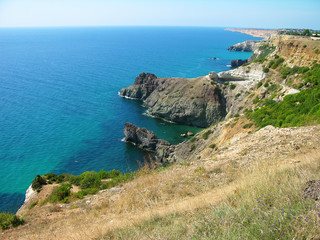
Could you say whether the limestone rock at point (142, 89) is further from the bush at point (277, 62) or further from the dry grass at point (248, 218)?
the dry grass at point (248, 218)

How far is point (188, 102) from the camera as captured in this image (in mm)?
58000

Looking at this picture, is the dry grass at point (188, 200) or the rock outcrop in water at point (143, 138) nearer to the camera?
the dry grass at point (188, 200)

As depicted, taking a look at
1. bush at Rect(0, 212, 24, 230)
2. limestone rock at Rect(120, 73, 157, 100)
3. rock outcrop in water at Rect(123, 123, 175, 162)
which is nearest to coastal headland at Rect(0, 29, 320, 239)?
bush at Rect(0, 212, 24, 230)

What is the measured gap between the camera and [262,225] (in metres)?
4.20

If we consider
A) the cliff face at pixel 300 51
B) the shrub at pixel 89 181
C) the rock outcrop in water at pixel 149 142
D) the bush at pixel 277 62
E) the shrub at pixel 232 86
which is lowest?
the rock outcrop in water at pixel 149 142

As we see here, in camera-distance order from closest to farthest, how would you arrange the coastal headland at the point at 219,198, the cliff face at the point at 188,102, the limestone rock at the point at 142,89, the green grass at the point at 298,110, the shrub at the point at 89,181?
the coastal headland at the point at 219,198 → the green grass at the point at 298,110 → the shrub at the point at 89,181 → the cliff face at the point at 188,102 → the limestone rock at the point at 142,89

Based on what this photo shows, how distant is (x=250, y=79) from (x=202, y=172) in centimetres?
4874

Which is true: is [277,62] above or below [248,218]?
above

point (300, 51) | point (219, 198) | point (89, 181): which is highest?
point (300, 51)

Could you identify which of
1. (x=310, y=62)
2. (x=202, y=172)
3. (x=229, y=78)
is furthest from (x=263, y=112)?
(x=229, y=78)

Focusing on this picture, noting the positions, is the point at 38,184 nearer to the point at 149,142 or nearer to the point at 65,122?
the point at 149,142

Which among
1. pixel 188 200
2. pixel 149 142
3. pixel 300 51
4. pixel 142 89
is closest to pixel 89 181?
pixel 188 200

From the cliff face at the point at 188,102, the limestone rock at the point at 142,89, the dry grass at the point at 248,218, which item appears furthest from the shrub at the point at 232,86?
the dry grass at the point at 248,218

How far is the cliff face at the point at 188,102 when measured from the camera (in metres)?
55.8
